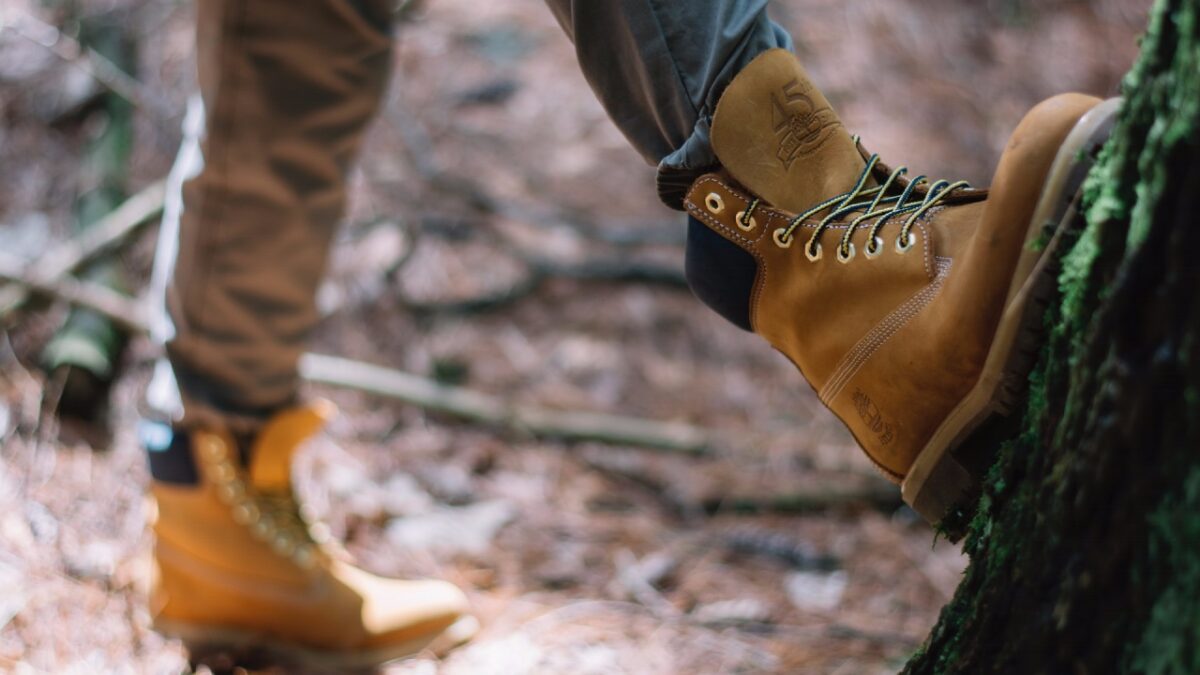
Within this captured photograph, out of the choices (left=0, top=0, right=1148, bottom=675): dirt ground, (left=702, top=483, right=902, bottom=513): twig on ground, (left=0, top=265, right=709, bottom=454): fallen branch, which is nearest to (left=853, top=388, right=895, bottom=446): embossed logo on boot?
(left=0, top=0, right=1148, bottom=675): dirt ground

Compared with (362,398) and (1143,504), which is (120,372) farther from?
(1143,504)

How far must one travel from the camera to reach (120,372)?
2.45 metres

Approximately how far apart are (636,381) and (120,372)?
1.38 meters

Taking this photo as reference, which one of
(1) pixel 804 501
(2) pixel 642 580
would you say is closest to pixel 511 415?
(2) pixel 642 580

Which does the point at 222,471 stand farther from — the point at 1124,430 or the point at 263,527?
the point at 1124,430

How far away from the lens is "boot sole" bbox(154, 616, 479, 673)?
173 centimetres

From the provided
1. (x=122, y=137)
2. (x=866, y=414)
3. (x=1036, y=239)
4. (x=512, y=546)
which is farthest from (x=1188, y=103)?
(x=122, y=137)

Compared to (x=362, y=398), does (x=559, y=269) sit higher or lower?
higher

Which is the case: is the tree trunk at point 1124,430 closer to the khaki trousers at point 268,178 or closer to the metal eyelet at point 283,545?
the khaki trousers at point 268,178

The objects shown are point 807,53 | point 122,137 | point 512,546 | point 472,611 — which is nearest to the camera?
point 472,611

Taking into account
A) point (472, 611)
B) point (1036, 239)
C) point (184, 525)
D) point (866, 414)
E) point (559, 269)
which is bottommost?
point (184, 525)

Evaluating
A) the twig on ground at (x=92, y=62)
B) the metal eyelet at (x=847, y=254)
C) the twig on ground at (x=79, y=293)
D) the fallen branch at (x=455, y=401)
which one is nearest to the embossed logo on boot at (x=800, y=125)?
the metal eyelet at (x=847, y=254)

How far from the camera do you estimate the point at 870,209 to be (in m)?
1.05

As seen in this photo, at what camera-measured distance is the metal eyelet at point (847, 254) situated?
1.04 m
